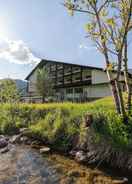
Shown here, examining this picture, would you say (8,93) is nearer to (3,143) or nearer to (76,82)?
(3,143)

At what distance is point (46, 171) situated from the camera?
6.95 metres


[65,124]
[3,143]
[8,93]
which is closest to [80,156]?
[65,124]

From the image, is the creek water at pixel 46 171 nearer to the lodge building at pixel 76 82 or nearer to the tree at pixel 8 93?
the tree at pixel 8 93

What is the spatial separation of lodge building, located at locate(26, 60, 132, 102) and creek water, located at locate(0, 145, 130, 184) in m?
19.7

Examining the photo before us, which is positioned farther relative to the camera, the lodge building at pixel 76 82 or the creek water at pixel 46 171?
the lodge building at pixel 76 82

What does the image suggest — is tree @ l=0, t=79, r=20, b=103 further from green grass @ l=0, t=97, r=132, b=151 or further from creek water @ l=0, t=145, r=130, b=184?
creek water @ l=0, t=145, r=130, b=184

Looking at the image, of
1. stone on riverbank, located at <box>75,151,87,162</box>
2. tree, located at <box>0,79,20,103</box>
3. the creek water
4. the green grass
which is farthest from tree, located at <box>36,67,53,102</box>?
stone on riverbank, located at <box>75,151,87,162</box>

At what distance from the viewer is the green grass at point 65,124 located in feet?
25.7

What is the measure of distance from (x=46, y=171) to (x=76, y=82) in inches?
1039

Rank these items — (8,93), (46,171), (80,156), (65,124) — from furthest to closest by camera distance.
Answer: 1. (8,93)
2. (65,124)
3. (80,156)
4. (46,171)

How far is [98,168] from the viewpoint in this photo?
7.06 m

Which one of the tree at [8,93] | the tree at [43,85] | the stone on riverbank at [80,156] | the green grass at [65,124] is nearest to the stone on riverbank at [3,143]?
the green grass at [65,124]

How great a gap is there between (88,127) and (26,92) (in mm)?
38234

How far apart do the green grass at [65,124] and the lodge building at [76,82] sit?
15.5 meters
